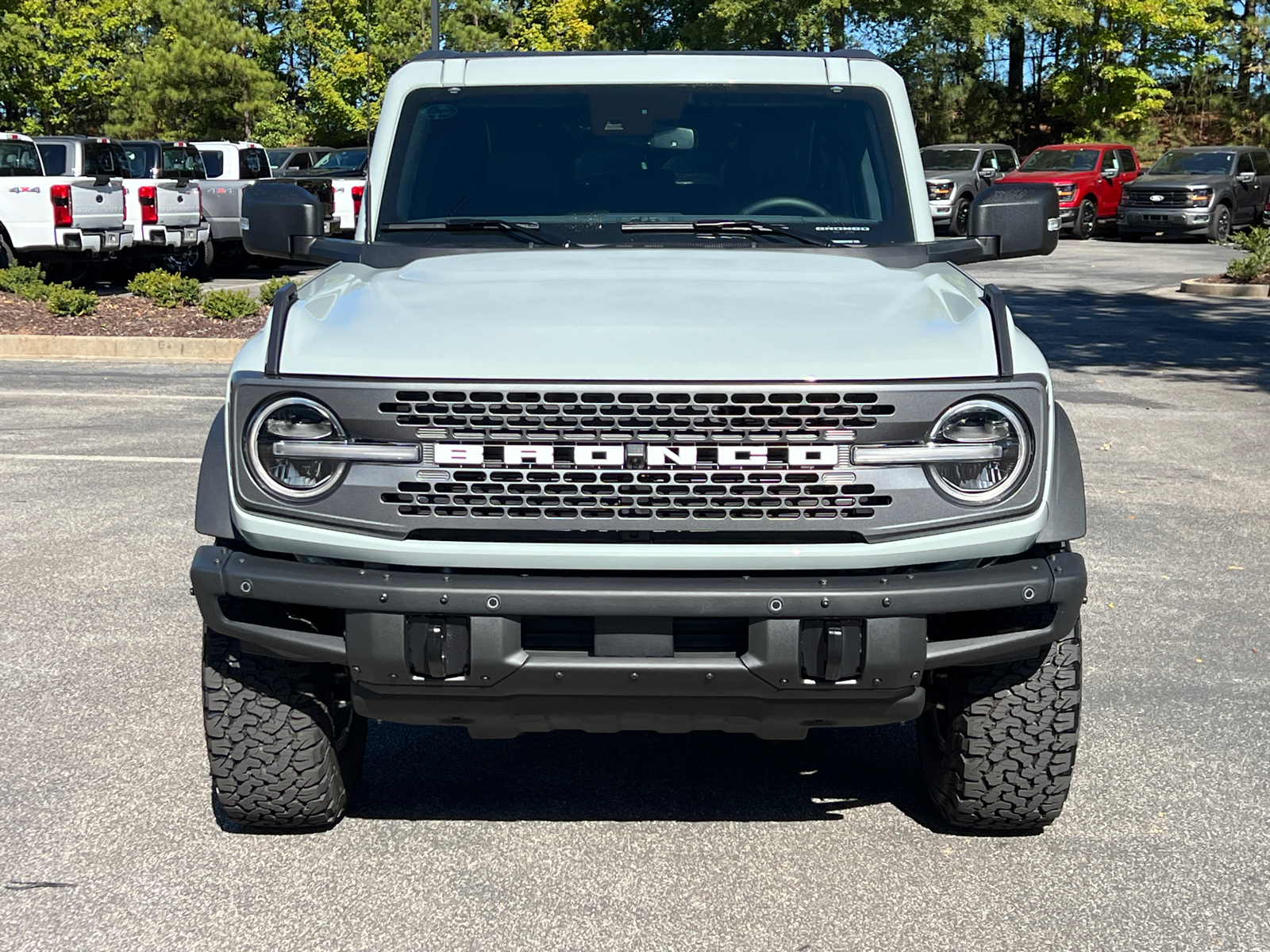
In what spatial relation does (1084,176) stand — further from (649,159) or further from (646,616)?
(646,616)

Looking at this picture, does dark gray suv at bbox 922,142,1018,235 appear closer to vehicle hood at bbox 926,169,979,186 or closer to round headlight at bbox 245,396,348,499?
vehicle hood at bbox 926,169,979,186

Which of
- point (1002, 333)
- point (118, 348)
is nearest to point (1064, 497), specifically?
point (1002, 333)

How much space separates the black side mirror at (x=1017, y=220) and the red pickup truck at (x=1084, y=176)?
24.6m

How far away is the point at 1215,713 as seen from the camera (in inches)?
196

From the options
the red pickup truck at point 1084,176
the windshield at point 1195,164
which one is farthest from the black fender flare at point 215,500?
the windshield at point 1195,164

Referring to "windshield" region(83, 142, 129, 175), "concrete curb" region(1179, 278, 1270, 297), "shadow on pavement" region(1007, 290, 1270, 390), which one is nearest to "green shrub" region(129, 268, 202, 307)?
"windshield" region(83, 142, 129, 175)

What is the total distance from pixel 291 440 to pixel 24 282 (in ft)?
47.0

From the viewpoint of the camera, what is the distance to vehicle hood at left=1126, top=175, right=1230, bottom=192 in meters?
27.8

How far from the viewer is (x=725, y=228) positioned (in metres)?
4.65

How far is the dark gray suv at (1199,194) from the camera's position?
2770 centimetres

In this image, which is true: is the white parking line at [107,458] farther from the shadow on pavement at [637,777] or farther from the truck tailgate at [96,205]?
the truck tailgate at [96,205]

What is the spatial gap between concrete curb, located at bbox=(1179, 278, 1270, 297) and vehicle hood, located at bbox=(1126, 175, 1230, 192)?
31.5 ft

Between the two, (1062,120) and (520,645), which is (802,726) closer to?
(520,645)

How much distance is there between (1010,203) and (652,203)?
112 centimetres
